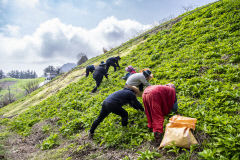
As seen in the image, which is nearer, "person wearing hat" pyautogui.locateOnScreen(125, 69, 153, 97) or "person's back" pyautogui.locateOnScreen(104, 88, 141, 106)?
"person's back" pyautogui.locateOnScreen(104, 88, 141, 106)

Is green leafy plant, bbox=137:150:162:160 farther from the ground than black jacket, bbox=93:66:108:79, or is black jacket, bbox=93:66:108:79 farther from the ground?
black jacket, bbox=93:66:108:79

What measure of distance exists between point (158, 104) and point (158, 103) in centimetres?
4

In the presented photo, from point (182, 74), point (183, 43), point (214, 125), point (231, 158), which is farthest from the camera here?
point (183, 43)

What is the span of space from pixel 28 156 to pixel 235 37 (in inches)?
466

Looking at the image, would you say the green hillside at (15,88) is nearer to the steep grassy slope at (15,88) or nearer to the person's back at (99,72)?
the steep grassy slope at (15,88)

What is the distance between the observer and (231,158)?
2680 millimetres

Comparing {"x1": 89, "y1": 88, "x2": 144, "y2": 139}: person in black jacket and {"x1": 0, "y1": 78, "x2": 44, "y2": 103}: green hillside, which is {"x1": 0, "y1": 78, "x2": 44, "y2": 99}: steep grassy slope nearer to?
{"x1": 0, "y1": 78, "x2": 44, "y2": 103}: green hillside

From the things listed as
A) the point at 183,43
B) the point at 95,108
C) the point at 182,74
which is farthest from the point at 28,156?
the point at 183,43

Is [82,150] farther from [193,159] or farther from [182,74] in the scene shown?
[182,74]

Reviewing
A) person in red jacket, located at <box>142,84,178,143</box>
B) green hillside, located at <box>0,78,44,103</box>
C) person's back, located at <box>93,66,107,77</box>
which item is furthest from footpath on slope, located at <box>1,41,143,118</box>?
green hillside, located at <box>0,78,44,103</box>

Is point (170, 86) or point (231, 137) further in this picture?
point (170, 86)

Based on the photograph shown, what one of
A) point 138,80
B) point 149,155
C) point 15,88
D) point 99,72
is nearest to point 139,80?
point 138,80

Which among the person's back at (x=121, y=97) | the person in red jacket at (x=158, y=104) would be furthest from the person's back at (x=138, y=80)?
the person in red jacket at (x=158, y=104)

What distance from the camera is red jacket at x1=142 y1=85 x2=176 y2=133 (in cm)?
398
